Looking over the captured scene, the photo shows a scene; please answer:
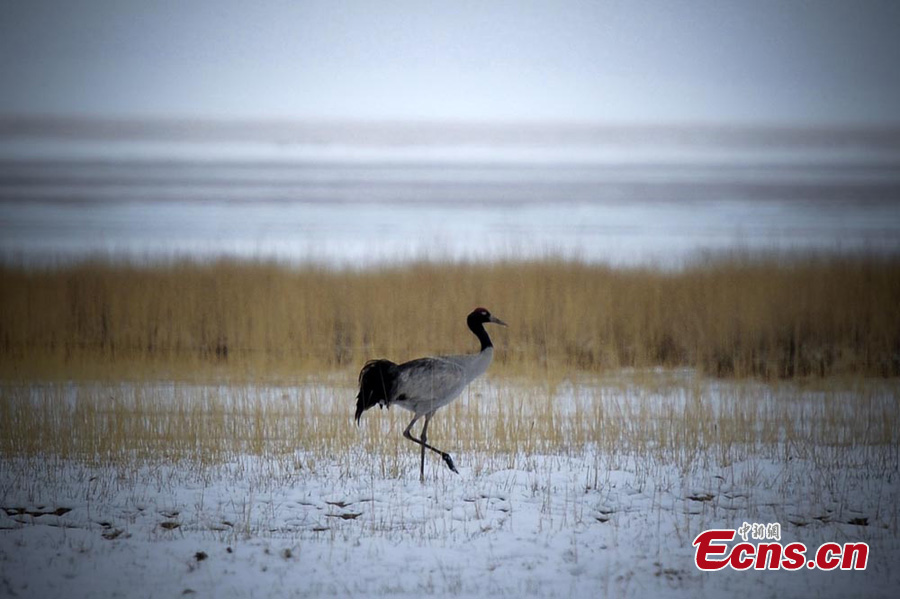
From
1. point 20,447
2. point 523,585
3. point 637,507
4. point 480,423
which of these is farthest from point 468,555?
point 20,447

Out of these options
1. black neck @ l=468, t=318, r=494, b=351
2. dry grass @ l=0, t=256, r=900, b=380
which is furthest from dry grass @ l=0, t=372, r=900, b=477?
dry grass @ l=0, t=256, r=900, b=380

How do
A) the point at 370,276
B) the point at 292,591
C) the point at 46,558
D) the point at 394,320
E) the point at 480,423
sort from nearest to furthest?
the point at 292,591
the point at 46,558
the point at 480,423
the point at 394,320
the point at 370,276

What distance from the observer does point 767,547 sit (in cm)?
462

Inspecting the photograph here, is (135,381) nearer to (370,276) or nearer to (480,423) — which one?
(480,423)

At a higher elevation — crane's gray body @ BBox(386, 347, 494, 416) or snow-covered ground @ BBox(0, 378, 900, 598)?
crane's gray body @ BBox(386, 347, 494, 416)

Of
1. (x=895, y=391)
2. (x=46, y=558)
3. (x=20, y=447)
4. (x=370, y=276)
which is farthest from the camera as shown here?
(x=370, y=276)

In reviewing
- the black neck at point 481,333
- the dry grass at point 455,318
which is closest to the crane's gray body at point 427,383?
the black neck at point 481,333

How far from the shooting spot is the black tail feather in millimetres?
6652

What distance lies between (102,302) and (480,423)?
848cm

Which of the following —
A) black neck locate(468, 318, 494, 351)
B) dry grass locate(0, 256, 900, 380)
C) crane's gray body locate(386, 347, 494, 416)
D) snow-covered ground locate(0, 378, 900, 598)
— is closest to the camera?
snow-covered ground locate(0, 378, 900, 598)

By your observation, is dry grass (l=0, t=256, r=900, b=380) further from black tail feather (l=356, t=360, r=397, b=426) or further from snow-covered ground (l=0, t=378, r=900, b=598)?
snow-covered ground (l=0, t=378, r=900, b=598)

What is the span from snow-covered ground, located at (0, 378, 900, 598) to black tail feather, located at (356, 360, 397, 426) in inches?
16.5

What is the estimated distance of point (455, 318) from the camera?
1277cm

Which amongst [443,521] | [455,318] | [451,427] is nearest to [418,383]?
[451,427]
